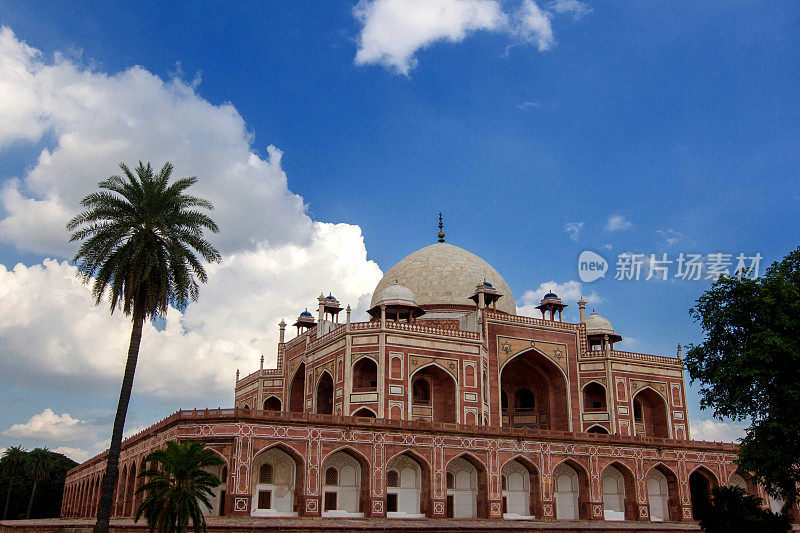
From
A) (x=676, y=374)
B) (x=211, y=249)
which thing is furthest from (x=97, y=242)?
(x=676, y=374)

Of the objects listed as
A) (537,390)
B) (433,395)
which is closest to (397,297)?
(433,395)

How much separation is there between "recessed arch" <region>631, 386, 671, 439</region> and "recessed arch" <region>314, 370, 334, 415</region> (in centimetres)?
2032

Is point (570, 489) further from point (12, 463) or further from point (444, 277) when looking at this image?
point (12, 463)

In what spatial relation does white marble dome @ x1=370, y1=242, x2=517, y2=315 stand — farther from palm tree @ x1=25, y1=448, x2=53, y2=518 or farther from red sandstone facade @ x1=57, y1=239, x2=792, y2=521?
palm tree @ x1=25, y1=448, x2=53, y2=518

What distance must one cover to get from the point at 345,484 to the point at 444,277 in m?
20.4

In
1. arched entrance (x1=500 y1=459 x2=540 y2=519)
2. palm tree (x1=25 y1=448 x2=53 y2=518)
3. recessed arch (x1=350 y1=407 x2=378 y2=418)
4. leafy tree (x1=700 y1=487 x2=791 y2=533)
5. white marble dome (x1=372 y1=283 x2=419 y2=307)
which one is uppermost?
white marble dome (x1=372 y1=283 x2=419 y2=307)

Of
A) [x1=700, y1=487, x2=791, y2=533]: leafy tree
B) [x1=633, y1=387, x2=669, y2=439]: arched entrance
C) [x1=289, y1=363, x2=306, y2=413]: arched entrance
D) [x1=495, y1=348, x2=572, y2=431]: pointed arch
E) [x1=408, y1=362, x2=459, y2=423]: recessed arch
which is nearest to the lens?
[x1=700, y1=487, x2=791, y2=533]: leafy tree

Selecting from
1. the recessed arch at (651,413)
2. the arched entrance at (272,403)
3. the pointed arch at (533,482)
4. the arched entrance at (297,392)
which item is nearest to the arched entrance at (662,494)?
the pointed arch at (533,482)

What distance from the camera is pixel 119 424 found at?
90.0ft

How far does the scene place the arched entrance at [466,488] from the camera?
36375 millimetres

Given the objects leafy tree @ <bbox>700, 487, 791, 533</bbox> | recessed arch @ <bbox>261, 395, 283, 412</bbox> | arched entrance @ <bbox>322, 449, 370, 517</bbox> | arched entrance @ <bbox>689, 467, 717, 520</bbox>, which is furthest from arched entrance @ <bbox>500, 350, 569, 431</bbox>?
leafy tree @ <bbox>700, 487, 791, 533</bbox>

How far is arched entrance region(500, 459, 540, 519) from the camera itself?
3750 centimetres

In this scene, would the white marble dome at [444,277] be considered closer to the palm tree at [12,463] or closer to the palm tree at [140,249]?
the palm tree at [140,249]

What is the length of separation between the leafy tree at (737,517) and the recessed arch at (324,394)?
78.9ft
